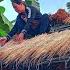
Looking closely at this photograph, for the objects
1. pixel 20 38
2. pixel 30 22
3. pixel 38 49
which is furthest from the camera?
pixel 30 22

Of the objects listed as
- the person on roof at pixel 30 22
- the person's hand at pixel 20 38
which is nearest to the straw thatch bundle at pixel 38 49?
the person's hand at pixel 20 38

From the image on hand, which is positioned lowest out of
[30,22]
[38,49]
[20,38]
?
[38,49]

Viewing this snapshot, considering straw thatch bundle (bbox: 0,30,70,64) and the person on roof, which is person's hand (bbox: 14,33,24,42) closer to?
the person on roof

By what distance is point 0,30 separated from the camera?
1188 centimetres

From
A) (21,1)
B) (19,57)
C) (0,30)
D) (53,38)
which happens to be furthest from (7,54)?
(0,30)

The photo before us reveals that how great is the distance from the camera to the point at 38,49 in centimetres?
650

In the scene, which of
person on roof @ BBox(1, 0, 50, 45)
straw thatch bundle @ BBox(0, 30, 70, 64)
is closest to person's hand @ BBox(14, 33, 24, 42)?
person on roof @ BBox(1, 0, 50, 45)

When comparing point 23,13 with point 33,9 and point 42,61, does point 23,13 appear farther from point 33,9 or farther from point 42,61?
point 42,61

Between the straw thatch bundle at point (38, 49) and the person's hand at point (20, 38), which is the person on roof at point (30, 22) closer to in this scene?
the person's hand at point (20, 38)

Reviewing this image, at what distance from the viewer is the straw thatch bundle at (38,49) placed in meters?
6.12

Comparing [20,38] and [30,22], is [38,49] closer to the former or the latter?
[20,38]

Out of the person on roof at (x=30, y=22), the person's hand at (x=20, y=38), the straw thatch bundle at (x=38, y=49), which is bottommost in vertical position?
the straw thatch bundle at (x=38, y=49)

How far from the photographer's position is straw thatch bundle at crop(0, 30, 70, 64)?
6117 mm

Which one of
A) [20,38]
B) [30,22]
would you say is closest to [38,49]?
[20,38]
